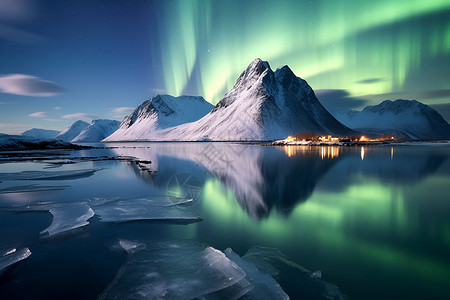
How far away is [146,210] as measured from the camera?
1202 cm

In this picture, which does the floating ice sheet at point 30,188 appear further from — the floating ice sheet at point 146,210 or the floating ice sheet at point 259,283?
the floating ice sheet at point 259,283

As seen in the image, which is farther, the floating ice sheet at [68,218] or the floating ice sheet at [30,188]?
the floating ice sheet at [30,188]

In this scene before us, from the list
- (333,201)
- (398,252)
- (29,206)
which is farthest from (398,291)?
(29,206)

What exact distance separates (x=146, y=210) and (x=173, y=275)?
643cm

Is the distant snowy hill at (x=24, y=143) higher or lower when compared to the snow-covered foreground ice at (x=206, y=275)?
higher

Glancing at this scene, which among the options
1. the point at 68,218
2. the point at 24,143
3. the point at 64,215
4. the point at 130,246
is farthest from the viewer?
the point at 24,143

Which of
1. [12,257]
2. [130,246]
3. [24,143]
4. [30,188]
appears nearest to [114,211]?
[130,246]

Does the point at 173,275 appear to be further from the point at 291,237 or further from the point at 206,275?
the point at 291,237

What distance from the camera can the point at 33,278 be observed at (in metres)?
6.02

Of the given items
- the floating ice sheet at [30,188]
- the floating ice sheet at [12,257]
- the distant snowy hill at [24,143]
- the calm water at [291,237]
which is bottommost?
the calm water at [291,237]

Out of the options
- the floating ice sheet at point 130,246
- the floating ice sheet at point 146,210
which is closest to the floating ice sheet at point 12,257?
the floating ice sheet at point 130,246

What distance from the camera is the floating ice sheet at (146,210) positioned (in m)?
10.9

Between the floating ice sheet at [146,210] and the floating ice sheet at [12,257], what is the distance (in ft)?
11.1

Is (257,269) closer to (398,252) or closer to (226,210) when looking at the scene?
(398,252)
